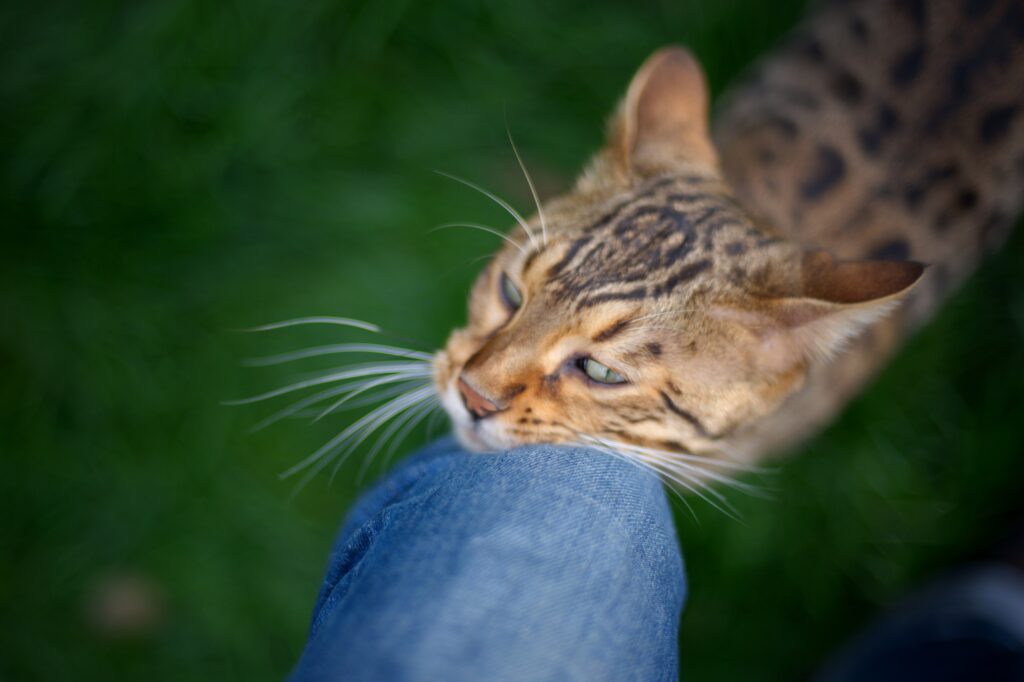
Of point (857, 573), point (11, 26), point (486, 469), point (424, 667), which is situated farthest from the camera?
point (857, 573)

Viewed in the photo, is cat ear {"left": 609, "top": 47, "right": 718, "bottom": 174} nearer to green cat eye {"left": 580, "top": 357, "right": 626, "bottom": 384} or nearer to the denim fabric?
green cat eye {"left": 580, "top": 357, "right": 626, "bottom": 384}

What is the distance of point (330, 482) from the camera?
226 centimetres

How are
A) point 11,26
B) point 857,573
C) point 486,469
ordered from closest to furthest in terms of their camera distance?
point 486,469
point 11,26
point 857,573

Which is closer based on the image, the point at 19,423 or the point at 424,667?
the point at 424,667

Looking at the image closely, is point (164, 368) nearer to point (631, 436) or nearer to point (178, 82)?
point (178, 82)

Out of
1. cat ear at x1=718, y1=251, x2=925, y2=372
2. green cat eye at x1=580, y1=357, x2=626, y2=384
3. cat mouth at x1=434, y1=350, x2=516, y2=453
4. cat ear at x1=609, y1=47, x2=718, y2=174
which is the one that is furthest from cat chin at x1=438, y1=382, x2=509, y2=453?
cat ear at x1=609, y1=47, x2=718, y2=174

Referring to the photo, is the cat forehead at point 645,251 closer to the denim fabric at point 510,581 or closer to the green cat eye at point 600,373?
the green cat eye at point 600,373

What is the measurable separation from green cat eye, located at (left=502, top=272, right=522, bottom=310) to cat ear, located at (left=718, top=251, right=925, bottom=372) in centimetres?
42

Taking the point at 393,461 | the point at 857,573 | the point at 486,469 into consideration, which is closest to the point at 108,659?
the point at 393,461

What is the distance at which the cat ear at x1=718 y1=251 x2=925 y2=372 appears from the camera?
116cm

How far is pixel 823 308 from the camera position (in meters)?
1.19

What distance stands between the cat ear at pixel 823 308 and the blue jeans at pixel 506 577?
1.19ft

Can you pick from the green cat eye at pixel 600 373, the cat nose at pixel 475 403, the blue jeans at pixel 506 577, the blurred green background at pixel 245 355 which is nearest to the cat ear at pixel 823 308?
the green cat eye at pixel 600 373

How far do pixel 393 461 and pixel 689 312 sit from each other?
4.73 feet
